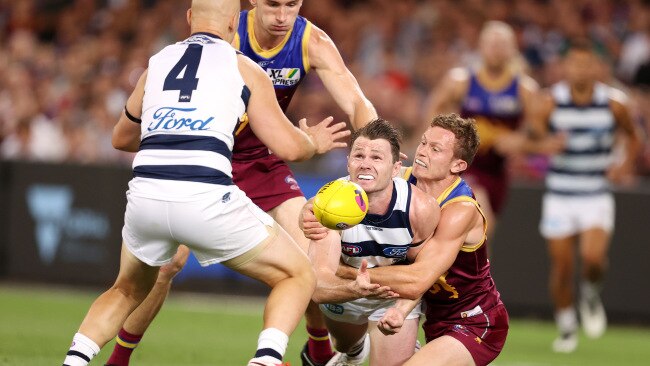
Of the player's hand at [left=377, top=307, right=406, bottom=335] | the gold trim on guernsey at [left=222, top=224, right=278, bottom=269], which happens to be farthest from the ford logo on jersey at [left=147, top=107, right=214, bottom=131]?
the player's hand at [left=377, top=307, right=406, bottom=335]

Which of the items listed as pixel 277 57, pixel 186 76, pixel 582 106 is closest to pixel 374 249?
pixel 186 76

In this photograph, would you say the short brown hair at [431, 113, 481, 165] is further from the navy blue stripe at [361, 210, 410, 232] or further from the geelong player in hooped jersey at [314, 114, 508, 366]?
the navy blue stripe at [361, 210, 410, 232]

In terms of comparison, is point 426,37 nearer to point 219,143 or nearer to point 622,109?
point 622,109

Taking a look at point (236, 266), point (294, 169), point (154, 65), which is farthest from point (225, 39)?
point (294, 169)

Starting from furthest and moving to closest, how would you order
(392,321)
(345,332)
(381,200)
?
(345,332)
(381,200)
(392,321)

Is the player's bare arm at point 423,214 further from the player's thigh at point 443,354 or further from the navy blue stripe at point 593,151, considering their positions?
the navy blue stripe at point 593,151

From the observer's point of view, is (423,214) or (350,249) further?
(350,249)

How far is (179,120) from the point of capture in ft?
20.7

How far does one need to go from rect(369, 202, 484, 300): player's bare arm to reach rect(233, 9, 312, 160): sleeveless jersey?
1780 millimetres

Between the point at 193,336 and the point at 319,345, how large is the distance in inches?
122

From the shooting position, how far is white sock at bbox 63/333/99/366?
255 inches

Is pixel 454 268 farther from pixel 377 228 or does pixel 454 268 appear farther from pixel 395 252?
pixel 377 228

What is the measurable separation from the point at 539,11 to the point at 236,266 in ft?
38.4

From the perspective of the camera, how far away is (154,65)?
655 centimetres
